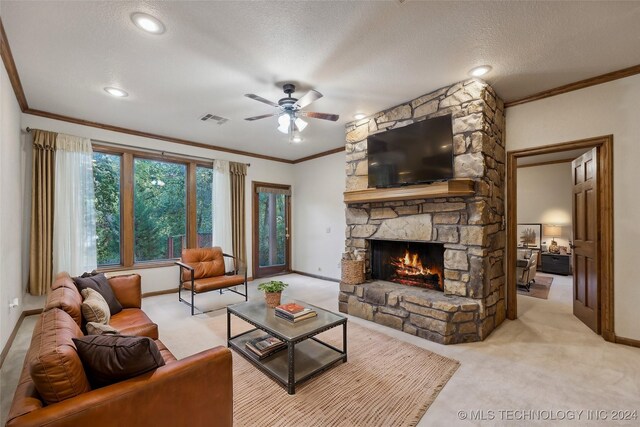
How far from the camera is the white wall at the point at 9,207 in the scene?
249cm

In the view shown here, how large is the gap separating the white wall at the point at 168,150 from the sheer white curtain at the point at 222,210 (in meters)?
0.32

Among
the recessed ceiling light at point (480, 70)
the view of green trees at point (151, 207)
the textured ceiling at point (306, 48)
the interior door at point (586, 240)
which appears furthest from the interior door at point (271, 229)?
the interior door at point (586, 240)

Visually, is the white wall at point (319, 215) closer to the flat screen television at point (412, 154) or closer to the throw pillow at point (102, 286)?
the flat screen television at point (412, 154)

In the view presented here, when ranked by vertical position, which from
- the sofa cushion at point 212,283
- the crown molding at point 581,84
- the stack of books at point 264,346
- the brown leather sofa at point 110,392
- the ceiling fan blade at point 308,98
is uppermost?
the crown molding at point 581,84

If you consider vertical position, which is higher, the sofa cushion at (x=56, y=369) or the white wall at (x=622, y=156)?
the white wall at (x=622, y=156)

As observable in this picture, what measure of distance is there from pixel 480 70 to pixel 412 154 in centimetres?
104

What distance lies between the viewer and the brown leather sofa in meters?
1.06

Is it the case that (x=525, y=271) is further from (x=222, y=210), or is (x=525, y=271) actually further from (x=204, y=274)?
(x=222, y=210)

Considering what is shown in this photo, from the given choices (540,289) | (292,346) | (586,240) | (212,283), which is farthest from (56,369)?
(540,289)

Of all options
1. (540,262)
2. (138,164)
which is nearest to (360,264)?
(138,164)

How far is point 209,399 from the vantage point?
1413 mm

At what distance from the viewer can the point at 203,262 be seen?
448 cm

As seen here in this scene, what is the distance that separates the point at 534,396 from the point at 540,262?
6.11 metres

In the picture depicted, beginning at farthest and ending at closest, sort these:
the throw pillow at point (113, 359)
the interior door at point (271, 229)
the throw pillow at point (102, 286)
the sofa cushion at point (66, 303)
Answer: the interior door at point (271, 229) < the throw pillow at point (102, 286) < the sofa cushion at point (66, 303) < the throw pillow at point (113, 359)
